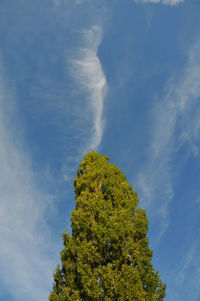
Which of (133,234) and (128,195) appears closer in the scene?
(133,234)

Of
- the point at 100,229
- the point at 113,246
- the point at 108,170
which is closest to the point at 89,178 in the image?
the point at 108,170

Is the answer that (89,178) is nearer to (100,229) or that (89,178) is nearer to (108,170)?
(108,170)

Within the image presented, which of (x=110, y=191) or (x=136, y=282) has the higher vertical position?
(x=110, y=191)

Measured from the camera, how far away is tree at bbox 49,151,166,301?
12398 mm

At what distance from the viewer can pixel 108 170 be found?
18.5 meters

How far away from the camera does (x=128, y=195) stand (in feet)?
57.8

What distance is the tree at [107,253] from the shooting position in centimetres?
1240

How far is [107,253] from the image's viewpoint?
541 inches

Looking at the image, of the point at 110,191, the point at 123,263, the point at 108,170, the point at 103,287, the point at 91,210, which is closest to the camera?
the point at 103,287

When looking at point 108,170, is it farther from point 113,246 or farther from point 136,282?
point 136,282

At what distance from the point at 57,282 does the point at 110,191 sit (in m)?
7.49

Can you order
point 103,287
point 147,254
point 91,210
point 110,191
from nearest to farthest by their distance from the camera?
point 103,287 → point 147,254 → point 91,210 → point 110,191

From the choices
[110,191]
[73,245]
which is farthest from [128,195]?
[73,245]

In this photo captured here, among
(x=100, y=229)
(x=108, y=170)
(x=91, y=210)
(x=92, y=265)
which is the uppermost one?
(x=108, y=170)
